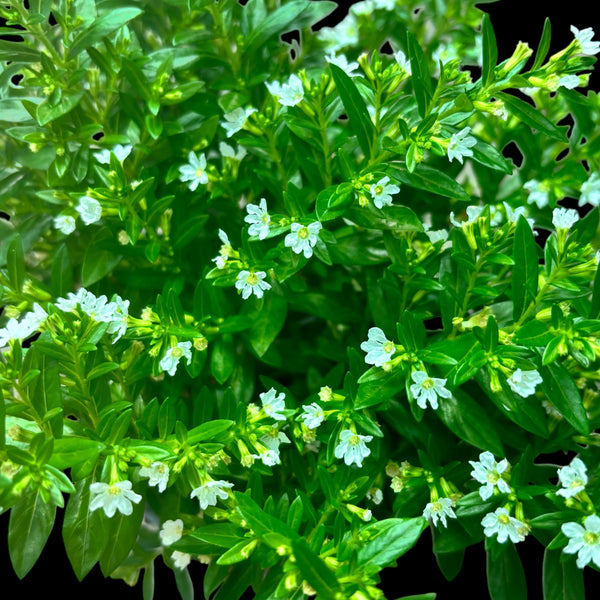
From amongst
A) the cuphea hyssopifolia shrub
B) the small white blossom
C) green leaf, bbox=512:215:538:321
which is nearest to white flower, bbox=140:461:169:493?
the cuphea hyssopifolia shrub

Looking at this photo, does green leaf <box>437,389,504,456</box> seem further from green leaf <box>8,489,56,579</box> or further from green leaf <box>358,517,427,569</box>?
green leaf <box>8,489,56,579</box>

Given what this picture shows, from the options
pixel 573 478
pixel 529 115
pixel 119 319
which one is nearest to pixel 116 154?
pixel 119 319

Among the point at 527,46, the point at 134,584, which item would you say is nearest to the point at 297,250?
the point at 527,46

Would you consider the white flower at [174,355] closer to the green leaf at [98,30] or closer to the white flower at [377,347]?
the white flower at [377,347]

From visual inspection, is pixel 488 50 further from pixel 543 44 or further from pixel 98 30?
pixel 98 30

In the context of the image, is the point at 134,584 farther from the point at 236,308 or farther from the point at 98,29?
the point at 98,29
